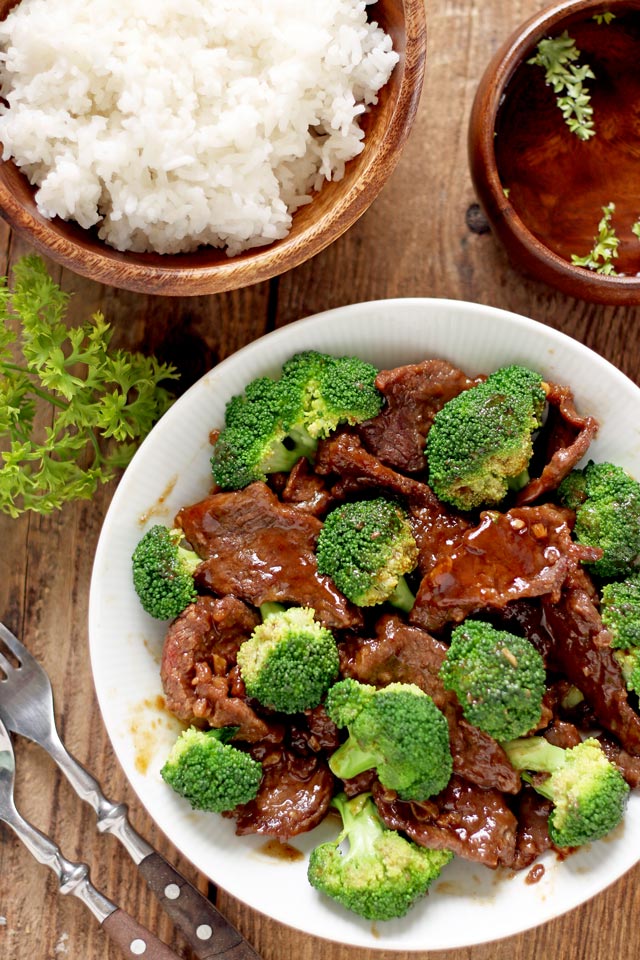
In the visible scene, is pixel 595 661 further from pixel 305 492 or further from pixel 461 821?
pixel 305 492

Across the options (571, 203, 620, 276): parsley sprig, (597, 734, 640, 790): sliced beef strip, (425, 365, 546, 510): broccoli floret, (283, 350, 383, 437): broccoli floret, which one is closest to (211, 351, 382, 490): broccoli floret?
(283, 350, 383, 437): broccoli floret

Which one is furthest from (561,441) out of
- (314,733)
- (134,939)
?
(134,939)

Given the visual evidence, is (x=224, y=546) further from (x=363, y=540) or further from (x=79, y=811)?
(x=79, y=811)

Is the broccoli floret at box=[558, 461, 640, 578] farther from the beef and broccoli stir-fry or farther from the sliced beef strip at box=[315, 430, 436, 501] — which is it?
the sliced beef strip at box=[315, 430, 436, 501]

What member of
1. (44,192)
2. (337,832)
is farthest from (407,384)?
(337,832)

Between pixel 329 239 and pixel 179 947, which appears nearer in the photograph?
pixel 329 239
